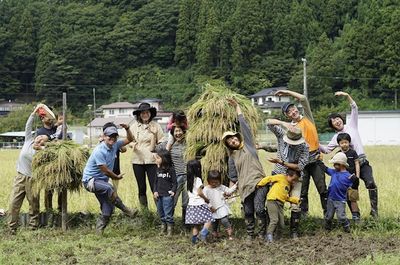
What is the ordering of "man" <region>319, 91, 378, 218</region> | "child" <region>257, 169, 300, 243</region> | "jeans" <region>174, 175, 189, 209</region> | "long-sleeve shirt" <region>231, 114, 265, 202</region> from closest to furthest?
"child" <region>257, 169, 300, 243</region>, "long-sleeve shirt" <region>231, 114, 265, 202</region>, "man" <region>319, 91, 378, 218</region>, "jeans" <region>174, 175, 189, 209</region>

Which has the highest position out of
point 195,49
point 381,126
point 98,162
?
point 195,49

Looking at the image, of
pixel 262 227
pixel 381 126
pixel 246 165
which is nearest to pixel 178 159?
pixel 246 165

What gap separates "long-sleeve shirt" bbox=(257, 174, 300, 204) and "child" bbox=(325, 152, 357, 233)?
1.64 ft

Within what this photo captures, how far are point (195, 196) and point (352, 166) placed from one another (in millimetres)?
2148

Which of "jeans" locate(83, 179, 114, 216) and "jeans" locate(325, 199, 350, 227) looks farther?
"jeans" locate(83, 179, 114, 216)

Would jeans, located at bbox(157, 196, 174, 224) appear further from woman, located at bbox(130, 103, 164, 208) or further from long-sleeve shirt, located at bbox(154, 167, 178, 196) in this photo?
woman, located at bbox(130, 103, 164, 208)

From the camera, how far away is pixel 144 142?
8.25 metres

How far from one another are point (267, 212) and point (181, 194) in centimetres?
148

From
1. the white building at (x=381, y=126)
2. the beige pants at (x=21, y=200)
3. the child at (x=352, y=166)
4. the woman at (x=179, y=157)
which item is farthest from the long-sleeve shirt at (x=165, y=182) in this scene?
the white building at (x=381, y=126)

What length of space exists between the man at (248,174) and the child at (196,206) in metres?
0.49

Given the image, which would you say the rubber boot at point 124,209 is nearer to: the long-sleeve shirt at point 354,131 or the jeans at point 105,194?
the jeans at point 105,194

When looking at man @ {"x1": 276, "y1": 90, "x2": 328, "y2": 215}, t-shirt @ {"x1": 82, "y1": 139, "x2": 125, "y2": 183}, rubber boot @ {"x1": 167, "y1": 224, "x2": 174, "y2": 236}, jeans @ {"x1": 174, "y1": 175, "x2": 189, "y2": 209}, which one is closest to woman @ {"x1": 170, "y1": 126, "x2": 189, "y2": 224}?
jeans @ {"x1": 174, "y1": 175, "x2": 189, "y2": 209}

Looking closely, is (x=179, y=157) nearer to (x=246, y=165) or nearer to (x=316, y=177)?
(x=246, y=165)

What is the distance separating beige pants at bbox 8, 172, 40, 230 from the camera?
8.34 metres
